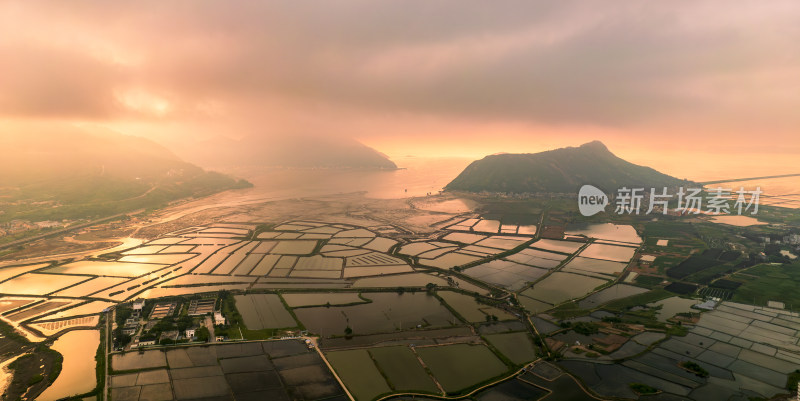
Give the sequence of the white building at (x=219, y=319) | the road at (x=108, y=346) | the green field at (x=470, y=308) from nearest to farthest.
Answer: the road at (x=108, y=346) → the white building at (x=219, y=319) → the green field at (x=470, y=308)

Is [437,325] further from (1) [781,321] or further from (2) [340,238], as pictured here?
(2) [340,238]

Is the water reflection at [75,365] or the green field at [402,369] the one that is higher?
the green field at [402,369]

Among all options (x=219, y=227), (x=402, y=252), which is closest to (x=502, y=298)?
(x=402, y=252)

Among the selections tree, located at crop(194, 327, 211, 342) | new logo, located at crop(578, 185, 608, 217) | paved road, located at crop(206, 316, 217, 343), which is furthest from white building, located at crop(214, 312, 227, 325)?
new logo, located at crop(578, 185, 608, 217)

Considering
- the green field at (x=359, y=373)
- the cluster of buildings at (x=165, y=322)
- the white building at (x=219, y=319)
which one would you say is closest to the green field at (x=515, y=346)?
the green field at (x=359, y=373)

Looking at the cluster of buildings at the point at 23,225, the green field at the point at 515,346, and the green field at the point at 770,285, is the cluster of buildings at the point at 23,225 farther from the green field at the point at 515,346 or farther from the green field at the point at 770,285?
the green field at the point at 770,285

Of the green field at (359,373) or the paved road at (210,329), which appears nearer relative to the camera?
the green field at (359,373)

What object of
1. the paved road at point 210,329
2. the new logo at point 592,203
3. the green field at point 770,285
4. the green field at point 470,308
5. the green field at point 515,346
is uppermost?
the new logo at point 592,203

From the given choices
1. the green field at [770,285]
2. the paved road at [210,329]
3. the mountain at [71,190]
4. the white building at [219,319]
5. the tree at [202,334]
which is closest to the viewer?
the tree at [202,334]
